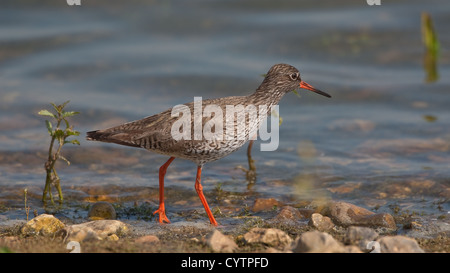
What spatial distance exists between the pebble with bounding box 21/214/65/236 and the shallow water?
1.62 m

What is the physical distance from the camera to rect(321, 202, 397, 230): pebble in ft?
25.9

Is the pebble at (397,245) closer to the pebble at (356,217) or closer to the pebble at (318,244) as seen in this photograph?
the pebble at (318,244)

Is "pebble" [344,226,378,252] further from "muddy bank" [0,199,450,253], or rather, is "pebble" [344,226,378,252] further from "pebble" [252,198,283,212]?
"pebble" [252,198,283,212]

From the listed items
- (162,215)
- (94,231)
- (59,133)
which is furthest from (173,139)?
(94,231)

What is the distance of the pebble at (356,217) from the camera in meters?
7.88

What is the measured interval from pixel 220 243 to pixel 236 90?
794 centimetres

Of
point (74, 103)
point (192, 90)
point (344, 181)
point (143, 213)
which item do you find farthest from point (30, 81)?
point (344, 181)

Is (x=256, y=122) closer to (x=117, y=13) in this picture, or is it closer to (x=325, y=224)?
(x=325, y=224)

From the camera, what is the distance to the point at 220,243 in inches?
250

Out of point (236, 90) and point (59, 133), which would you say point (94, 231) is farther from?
point (236, 90)

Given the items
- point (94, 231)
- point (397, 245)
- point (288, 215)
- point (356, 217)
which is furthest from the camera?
point (288, 215)

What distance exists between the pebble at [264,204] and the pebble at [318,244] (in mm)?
2912
